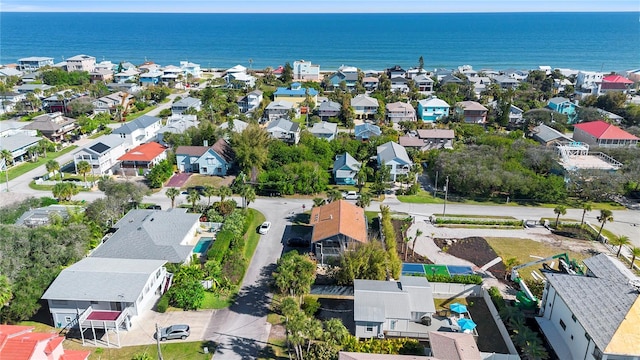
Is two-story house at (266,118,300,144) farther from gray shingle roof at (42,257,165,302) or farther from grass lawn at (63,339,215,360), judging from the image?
grass lawn at (63,339,215,360)

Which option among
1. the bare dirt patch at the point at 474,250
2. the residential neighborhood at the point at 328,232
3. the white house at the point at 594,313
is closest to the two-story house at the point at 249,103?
the residential neighborhood at the point at 328,232

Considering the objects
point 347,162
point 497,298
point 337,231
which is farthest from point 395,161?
point 497,298

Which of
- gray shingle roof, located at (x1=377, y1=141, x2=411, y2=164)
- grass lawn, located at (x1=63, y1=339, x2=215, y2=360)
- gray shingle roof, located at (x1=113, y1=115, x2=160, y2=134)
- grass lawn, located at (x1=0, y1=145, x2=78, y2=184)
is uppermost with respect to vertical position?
gray shingle roof, located at (x1=113, y1=115, x2=160, y2=134)

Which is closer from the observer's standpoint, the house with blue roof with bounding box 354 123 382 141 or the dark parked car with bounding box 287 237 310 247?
the dark parked car with bounding box 287 237 310 247

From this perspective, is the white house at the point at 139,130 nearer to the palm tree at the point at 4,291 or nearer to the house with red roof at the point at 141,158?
the house with red roof at the point at 141,158

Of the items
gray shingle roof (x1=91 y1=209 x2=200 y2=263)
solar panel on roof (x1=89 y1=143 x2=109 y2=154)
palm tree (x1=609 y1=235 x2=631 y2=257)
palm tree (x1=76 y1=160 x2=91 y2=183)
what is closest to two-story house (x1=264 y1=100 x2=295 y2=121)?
solar panel on roof (x1=89 y1=143 x2=109 y2=154)

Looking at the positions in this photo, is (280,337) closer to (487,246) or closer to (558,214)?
(487,246)

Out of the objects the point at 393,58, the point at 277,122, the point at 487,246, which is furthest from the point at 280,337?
the point at 393,58

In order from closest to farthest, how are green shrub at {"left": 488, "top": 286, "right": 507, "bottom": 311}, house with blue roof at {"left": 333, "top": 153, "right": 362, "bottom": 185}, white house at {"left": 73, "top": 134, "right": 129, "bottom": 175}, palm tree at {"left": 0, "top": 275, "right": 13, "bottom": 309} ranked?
palm tree at {"left": 0, "top": 275, "right": 13, "bottom": 309}, green shrub at {"left": 488, "top": 286, "right": 507, "bottom": 311}, house with blue roof at {"left": 333, "top": 153, "right": 362, "bottom": 185}, white house at {"left": 73, "top": 134, "right": 129, "bottom": 175}
